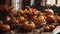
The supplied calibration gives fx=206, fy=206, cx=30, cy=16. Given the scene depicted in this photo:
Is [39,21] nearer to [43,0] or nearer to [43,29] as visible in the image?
[43,29]

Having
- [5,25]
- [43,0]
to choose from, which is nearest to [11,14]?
[5,25]

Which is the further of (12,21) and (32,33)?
(12,21)

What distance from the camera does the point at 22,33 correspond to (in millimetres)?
1853

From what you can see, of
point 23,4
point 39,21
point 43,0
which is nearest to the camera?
point 39,21

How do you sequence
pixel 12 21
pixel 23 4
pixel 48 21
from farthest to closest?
pixel 23 4, pixel 48 21, pixel 12 21

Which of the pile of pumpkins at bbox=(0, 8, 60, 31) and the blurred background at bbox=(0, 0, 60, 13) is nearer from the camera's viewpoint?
the pile of pumpkins at bbox=(0, 8, 60, 31)

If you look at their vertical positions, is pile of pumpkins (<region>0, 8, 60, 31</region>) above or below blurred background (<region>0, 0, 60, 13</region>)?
above

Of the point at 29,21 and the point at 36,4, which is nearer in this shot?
the point at 29,21

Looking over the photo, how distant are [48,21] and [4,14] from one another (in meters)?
0.61

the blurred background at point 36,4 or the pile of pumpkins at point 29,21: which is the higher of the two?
the pile of pumpkins at point 29,21

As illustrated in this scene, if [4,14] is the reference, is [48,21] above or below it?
below

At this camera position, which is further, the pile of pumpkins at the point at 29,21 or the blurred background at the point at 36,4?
the blurred background at the point at 36,4

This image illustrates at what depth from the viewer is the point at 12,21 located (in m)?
2.00

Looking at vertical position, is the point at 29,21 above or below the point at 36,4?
above
